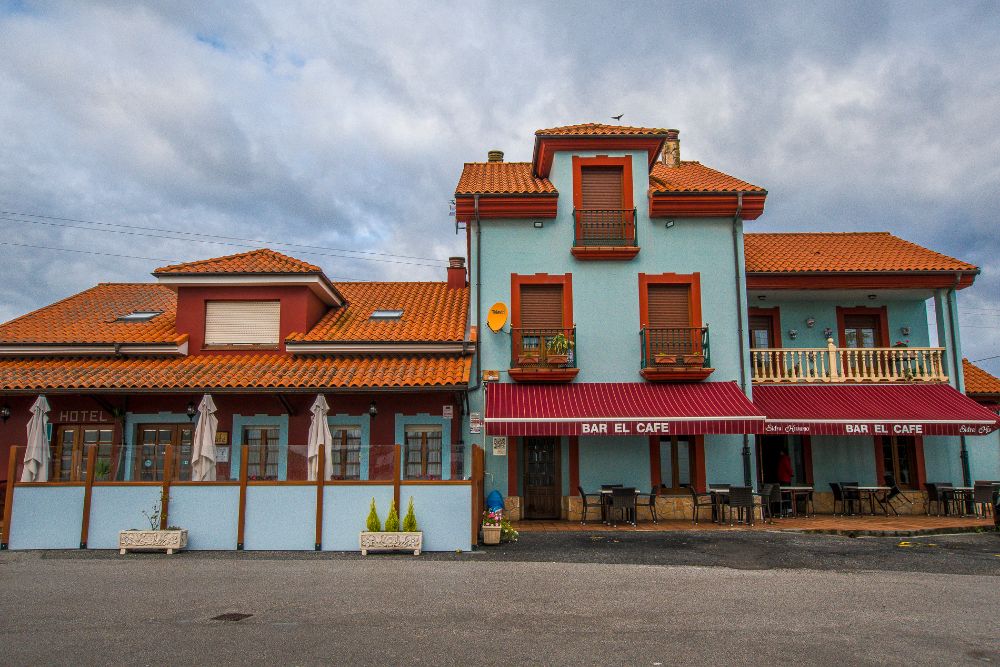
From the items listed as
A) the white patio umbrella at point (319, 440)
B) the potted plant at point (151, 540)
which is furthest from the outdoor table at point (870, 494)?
the potted plant at point (151, 540)

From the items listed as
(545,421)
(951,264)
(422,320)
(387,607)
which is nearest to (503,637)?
(387,607)

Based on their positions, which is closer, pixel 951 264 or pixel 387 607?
pixel 387 607

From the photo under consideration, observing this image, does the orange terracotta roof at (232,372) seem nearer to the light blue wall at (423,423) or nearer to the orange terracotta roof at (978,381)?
the light blue wall at (423,423)

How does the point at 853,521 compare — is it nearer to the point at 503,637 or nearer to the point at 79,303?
the point at 503,637

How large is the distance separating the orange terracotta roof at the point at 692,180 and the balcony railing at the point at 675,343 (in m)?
3.55

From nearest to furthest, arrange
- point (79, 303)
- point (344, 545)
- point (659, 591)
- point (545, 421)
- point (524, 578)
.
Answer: point (659, 591) → point (524, 578) → point (344, 545) → point (545, 421) → point (79, 303)

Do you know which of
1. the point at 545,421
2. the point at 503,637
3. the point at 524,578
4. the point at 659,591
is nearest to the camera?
the point at 503,637

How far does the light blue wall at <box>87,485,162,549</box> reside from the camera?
14.4 m

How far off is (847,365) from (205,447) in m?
16.5

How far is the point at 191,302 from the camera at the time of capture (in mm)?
18953

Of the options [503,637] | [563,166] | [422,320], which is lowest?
[503,637]

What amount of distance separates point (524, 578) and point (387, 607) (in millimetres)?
2751

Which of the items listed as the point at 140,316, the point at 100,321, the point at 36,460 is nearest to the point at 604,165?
the point at 140,316

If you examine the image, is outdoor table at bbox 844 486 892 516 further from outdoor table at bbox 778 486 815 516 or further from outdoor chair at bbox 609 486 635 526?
outdoor chair at bbox 609 486 635 526
